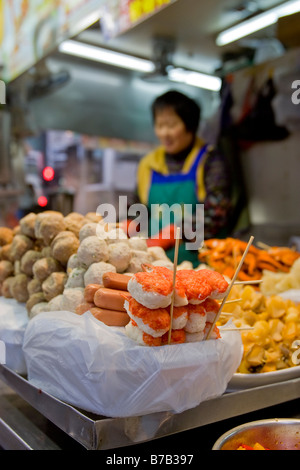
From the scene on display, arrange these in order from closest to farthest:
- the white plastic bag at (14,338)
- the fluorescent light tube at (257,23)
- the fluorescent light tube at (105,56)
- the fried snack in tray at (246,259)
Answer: the white plastic bag at (14,338) < the fried snack in tray at (246,259) < the fluorescent light tube at (257,23) < the fluorescent light tube at (105,56)

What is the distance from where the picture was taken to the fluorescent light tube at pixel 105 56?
463 cm

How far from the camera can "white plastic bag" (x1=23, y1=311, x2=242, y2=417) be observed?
0.94 metres

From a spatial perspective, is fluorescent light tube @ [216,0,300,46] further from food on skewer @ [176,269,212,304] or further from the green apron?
food on skewer @ [176,269,212,304]

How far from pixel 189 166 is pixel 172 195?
0.91 feet

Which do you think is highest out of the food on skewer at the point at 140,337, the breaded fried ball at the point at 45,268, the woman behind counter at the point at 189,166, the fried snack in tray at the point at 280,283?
the woman behind counter at the point at 189,166

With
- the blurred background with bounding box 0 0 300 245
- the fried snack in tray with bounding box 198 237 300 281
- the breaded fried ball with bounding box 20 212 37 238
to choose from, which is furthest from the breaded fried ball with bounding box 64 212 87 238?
the blurred background with bounding box 0 0 300 245

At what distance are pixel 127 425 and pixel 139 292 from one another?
281 millimetres

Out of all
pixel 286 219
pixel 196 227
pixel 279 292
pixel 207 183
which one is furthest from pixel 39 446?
pixel 286 219

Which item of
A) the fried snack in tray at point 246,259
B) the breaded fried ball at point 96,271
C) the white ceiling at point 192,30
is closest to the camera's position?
the breaded fried ball at point 96,271

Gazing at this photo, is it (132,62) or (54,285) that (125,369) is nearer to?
(54,285)

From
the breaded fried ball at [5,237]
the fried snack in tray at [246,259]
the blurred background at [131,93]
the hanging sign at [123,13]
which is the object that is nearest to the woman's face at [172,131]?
the blurred background at [131,93]

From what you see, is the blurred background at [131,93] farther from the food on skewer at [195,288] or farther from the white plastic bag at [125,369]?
the white plastic bag at [125,369]

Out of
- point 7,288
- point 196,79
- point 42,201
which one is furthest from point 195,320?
point 42,201

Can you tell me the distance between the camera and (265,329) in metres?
1.37
